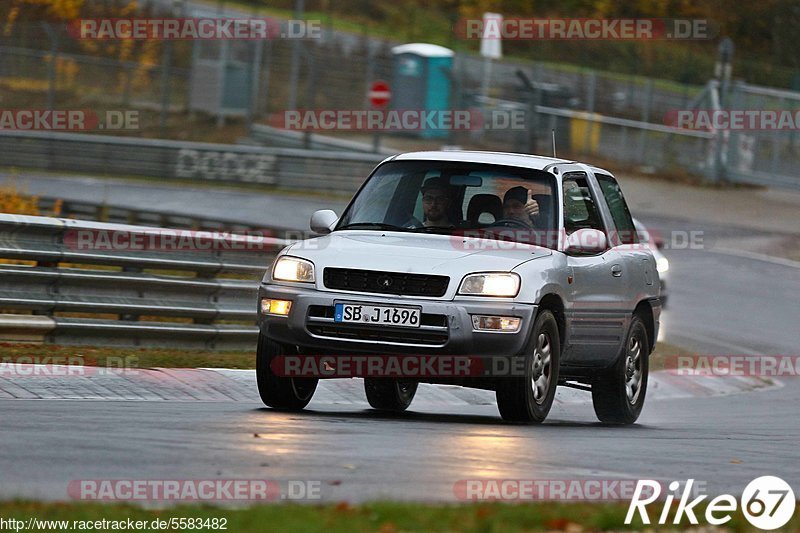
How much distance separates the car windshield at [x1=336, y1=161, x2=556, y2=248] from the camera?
34.7 ft

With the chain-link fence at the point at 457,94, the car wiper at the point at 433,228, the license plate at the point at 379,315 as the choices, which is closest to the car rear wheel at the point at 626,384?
the car wiper at the point at 433,228

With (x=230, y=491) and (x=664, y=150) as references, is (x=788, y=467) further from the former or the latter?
(x=664, y=150)

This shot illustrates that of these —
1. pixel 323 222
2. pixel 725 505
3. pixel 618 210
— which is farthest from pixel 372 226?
pixel 725 505

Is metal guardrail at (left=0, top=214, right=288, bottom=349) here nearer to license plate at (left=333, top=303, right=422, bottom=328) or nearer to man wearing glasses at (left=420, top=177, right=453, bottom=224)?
man wearing glasses at (left=420, top=177, right=453, bottom=224)

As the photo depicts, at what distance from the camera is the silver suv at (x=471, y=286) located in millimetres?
9641

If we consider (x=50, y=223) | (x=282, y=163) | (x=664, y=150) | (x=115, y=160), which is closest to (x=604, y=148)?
(x=664, y=150)

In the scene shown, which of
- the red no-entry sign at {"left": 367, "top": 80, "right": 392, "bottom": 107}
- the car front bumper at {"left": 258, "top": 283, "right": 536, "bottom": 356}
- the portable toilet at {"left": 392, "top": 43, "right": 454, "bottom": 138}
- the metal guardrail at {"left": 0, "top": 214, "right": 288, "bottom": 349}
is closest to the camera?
the car front bumper at {"left": 258, "top": 283, "right": 536, "bottom": 356}

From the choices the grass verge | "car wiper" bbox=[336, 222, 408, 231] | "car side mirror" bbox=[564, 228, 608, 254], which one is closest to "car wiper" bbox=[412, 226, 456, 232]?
"car wiper" bbox=[336, 222, 408, 231]

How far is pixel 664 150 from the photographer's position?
40938mm

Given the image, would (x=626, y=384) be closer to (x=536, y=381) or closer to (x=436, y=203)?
(x=536, y=381)

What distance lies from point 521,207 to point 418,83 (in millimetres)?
32604

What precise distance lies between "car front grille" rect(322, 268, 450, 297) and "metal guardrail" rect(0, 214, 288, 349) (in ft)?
11.1

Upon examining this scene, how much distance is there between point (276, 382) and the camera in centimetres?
1016


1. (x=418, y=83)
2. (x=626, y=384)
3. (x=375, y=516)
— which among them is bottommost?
(x=626, y=384)
